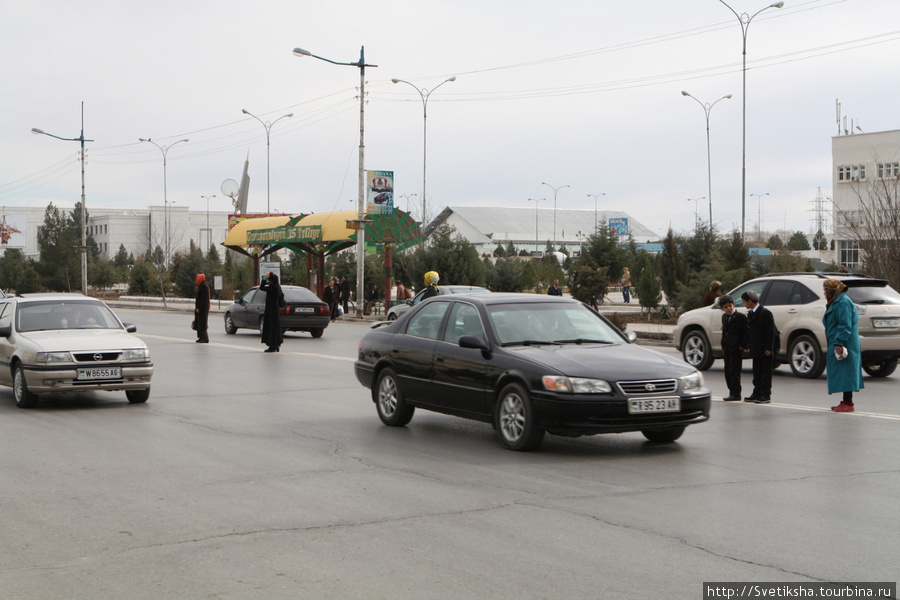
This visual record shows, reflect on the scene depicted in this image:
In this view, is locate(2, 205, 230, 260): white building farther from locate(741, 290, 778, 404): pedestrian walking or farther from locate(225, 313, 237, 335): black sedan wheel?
locate(741, 290, 778, 404): pedestrian walking

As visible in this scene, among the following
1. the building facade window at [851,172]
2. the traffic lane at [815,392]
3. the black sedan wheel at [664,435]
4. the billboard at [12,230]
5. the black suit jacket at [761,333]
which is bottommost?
the traffic lane at [815,392]

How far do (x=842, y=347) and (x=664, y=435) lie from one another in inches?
135

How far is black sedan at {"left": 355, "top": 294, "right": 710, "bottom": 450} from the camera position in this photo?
8.63m

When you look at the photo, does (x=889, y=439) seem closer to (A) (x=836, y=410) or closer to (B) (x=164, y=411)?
(A) (x=836, y=410)

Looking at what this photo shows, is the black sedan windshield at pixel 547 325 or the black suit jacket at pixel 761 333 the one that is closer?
the black sedan windshield at pixel 547 325

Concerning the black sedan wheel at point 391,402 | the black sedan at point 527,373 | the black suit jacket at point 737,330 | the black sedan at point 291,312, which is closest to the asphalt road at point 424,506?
the black sedan wheel at point 391,402

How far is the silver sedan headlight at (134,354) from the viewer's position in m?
12.8

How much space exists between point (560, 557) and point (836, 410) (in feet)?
24.3

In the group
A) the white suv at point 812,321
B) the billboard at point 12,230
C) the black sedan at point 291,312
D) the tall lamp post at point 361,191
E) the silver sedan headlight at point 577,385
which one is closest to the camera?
the silver sedan headlight at point 577,385

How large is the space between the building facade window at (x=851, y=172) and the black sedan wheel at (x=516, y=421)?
8044cm

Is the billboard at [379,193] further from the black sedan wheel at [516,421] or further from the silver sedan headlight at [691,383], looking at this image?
the silver sedan headlight at [691,383]

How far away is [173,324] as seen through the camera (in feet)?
119

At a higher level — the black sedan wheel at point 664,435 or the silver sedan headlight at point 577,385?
the silver sedan headlight at point 577,385

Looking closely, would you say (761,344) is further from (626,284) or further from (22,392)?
(626,284)
